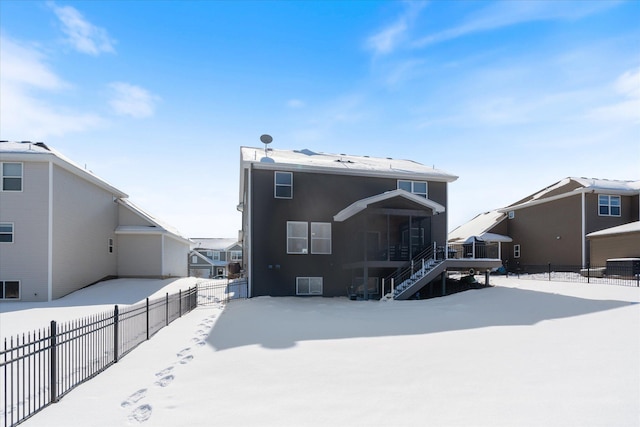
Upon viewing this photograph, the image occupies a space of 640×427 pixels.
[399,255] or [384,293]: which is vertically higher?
[399,255]

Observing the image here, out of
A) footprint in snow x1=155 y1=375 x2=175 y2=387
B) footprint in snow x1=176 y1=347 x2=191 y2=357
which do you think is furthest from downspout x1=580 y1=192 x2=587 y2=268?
footprint in snow x1=155 y1=375 x2=175 y2=387

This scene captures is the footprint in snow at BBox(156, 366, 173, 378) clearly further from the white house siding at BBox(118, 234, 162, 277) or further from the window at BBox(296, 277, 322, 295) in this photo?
the white house siding at BBox(118, 234, 162, 277)

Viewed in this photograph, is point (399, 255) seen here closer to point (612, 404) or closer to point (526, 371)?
point (526, 371)

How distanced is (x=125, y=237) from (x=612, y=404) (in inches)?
1154

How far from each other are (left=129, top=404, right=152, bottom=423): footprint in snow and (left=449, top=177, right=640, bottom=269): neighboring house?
2873 cm

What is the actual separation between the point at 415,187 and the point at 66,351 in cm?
1958

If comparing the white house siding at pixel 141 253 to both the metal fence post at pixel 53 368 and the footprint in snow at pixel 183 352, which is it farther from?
the metal fence post at pixel 53 368

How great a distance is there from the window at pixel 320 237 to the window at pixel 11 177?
1635 centimetres

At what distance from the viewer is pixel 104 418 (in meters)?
5.52

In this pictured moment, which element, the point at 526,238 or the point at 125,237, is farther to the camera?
the point at 526,238

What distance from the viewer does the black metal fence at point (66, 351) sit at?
19.2ft

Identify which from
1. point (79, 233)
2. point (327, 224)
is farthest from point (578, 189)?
point (79, 233)

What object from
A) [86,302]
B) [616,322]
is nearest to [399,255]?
[616,322]

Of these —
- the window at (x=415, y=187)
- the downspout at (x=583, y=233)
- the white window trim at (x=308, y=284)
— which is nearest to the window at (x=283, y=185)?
the white window trim at (x=308, y=284)
